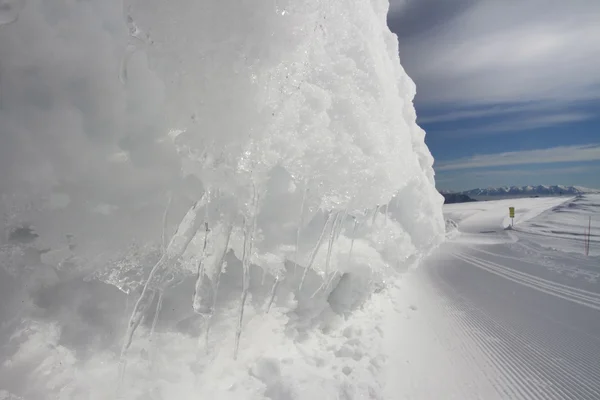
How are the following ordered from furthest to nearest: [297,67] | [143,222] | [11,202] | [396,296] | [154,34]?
1. [396,296]
2. [297,67]
3. [143,222]
4. [154,34]
5. [11,202]

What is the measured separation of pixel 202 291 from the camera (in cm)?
347

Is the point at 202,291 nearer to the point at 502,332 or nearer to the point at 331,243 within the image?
the point at 331,243

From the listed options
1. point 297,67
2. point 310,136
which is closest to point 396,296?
point 310,136

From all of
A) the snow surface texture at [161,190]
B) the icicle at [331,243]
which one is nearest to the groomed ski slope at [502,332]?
the snow surface texture at [161,190]

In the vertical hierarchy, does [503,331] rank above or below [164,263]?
below

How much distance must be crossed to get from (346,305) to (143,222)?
345 centimetres

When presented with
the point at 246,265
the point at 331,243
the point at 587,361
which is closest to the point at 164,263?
Answer: the point at 246,265

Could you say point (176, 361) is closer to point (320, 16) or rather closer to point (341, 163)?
point (341, 163)

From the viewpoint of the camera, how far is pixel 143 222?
3078 millimetres

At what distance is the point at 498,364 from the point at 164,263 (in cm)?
381

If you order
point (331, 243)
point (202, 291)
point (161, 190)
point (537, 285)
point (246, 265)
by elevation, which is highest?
point (161, 190)

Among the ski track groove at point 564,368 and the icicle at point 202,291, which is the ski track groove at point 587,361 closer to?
the ski track groove at point 564,368

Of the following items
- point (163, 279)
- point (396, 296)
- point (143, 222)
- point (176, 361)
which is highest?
point (143, 222)

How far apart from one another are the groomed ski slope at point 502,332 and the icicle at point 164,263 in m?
2.47
